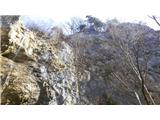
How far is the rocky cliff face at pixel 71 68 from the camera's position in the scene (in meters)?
4.18

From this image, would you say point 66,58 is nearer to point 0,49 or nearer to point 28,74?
point 28,74

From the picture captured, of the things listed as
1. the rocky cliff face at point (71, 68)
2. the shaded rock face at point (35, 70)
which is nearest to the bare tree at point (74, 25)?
the rocky cliff face at point (71, 68)

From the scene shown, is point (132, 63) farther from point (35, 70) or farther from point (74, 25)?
point (35, 70)

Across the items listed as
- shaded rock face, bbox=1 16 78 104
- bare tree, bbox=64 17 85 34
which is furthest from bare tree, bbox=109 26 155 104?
shaded rock face, bbox=1 16 78 104

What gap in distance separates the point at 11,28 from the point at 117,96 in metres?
1.59

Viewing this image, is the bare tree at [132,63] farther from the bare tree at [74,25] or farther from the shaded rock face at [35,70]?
the shaded rock face at [35,70]

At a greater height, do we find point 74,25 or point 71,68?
point 74,25

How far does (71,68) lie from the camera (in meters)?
4.32

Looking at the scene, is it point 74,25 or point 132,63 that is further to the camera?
point 74,25

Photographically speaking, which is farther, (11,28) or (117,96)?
(11,28)

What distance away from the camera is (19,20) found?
14.5 feet

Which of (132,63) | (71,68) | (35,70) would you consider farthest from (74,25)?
(132,63)

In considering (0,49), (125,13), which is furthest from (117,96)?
(0,49)
